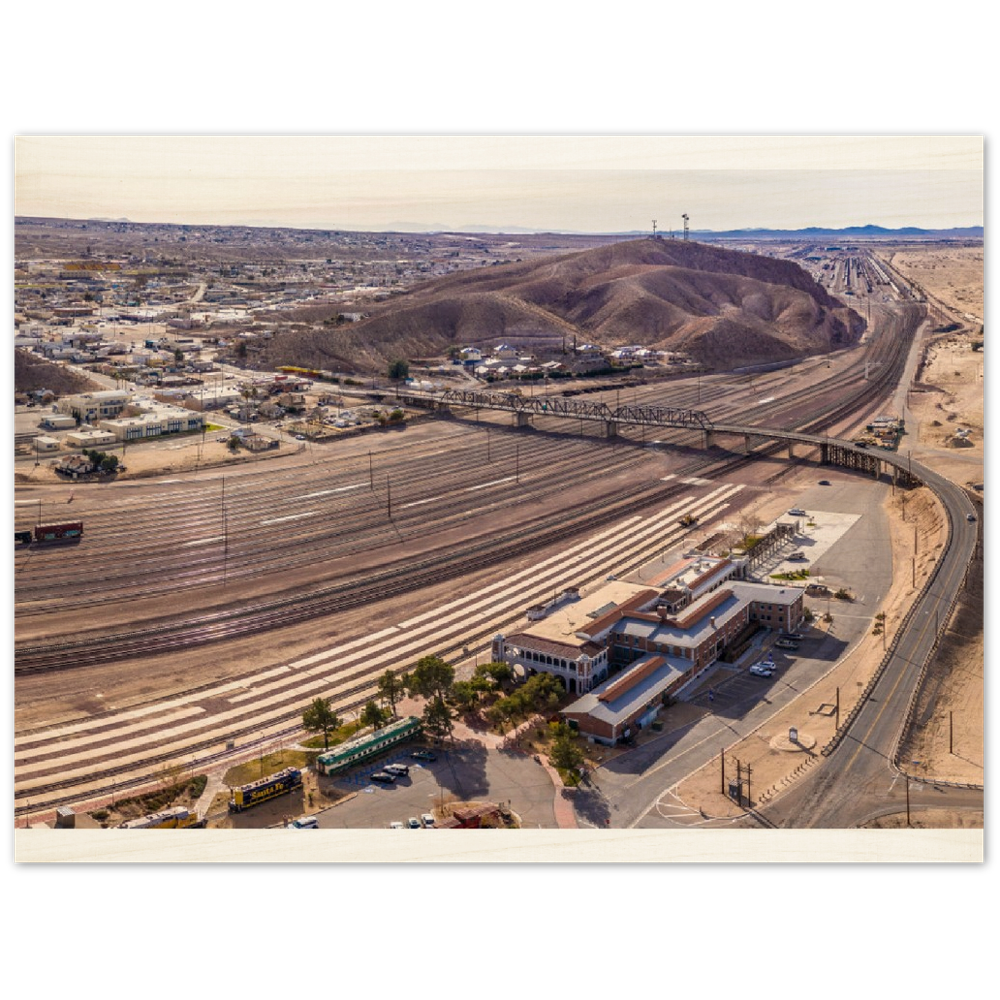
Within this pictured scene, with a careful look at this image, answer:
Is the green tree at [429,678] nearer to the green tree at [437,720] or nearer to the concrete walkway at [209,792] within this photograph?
the green tree at [437,720]

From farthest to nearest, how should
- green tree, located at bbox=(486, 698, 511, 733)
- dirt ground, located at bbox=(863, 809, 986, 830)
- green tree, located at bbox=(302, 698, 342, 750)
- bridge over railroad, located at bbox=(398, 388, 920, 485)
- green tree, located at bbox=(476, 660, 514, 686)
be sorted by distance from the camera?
bridge over railroad, located at bbox=(398, 388, 920, 485), green tree, located at bbox=(476, 660, 514, 686), green tree, located at bbox=(486, 698, 511, 733), green tree, located at bbox=(302, 698, 342, 750), dirt ground, located at bbox=(863, 809, 986, 830)

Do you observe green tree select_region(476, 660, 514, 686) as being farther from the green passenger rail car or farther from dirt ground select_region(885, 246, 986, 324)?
dirt ground select_region(885, 246, 986, 324)

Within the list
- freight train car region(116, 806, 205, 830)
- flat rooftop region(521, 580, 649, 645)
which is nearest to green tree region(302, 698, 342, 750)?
freight train car region(116, 806, 205, 830)

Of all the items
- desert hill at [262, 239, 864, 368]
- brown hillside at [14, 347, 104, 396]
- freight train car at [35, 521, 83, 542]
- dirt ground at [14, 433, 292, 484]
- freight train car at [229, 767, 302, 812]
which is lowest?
freight train car at [229, 767, 302, 812]

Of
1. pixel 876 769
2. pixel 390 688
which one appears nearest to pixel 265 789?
pixel 390 688

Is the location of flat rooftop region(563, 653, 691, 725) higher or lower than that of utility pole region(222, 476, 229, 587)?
lower

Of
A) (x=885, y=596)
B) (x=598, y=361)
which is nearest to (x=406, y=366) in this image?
(x=598, y=361)

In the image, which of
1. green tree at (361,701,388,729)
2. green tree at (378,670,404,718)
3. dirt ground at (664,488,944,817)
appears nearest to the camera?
dirt ground at (664,488,944,817)

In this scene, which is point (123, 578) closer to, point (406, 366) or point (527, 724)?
point (527, 724)

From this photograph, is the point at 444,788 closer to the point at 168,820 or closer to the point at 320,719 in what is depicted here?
the point at 320,719
